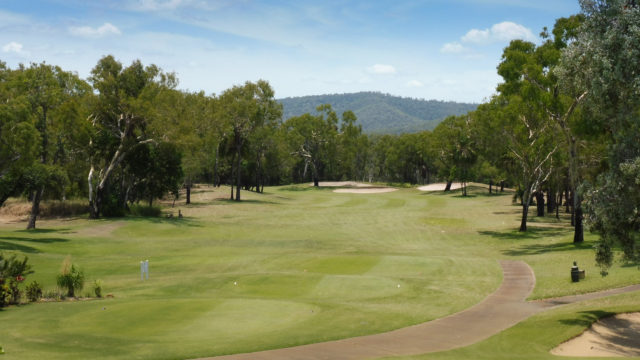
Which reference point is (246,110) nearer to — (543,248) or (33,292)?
(543,248)

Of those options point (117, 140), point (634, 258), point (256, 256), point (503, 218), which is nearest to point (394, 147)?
point (503, 218)

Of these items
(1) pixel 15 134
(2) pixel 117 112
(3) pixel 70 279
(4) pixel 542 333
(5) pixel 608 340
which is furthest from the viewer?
(2) pixel 117 112

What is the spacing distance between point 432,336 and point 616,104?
9.76m

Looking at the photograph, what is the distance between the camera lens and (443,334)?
1984 cm

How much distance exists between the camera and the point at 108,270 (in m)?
34.5

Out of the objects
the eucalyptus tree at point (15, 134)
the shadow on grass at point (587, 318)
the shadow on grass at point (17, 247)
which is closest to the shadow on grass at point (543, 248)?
the shadow on grass at point (587, 318)

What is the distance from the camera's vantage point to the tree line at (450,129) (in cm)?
1805

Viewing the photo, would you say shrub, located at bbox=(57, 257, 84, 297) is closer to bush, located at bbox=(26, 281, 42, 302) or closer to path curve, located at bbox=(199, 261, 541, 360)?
bush, located at bbox=(26, 281, 42, 302)

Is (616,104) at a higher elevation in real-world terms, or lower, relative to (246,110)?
lower

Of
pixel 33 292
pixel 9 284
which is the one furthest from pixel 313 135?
pixel 9 284

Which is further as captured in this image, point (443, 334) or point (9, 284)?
point (9, 284)

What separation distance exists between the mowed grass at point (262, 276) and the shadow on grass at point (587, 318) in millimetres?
4804

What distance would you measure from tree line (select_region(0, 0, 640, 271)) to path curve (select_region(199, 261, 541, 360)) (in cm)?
488

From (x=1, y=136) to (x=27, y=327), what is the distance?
1063 inches
